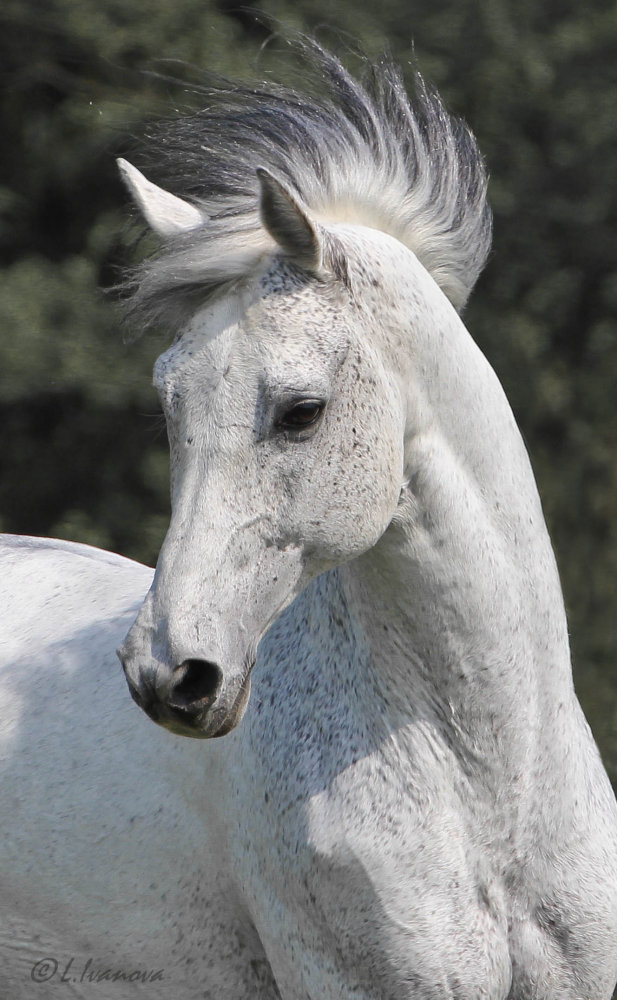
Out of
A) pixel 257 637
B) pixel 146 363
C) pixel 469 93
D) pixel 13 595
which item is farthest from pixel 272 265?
pixel 469 93

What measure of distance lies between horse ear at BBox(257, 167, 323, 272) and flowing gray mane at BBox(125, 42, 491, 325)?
0.06 m

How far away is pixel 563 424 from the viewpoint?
5.82 meters

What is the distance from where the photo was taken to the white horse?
1702 millimetres

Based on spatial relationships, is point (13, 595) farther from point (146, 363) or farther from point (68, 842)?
point (146, 363)

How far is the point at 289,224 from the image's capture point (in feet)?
5.65

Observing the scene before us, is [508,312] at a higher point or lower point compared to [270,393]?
higher

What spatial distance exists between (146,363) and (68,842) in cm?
335

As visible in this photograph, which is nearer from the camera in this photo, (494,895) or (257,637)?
(257,637)

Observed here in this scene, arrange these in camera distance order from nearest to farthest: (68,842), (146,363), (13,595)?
1. (68,842)
2. (13,595)
3. (146,363)

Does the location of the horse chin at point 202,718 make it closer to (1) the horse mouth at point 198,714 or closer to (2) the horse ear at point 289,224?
(1) the horse mouth at point 198,714

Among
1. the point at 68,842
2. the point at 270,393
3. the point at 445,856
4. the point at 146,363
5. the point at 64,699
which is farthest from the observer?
the point at 146,363

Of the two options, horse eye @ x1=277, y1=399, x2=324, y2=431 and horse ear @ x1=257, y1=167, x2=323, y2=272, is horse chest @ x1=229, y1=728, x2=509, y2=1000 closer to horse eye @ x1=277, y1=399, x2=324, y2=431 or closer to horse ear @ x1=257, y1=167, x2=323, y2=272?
horse eye @ x1=277, y1=399, x2=324, y2=431


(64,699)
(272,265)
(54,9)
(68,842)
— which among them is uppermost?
(54,9)

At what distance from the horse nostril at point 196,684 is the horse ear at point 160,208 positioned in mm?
697
